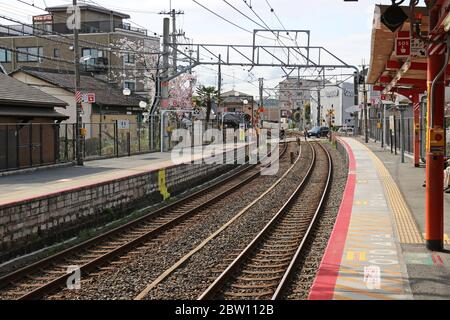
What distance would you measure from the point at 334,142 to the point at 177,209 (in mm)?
36710

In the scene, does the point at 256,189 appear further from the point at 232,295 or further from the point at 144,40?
the point at 144,40

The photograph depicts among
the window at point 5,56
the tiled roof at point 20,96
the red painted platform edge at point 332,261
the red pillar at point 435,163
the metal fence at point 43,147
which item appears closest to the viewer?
the red painted platform edge at point 332,261

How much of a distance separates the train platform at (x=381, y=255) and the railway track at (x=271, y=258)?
2.44 feet

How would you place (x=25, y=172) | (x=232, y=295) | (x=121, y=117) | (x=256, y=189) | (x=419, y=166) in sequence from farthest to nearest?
(x=121, y=117) → (x=419, y=166) → (x=256, y=189) → (x=25, y=172) → (x=232, y=295)

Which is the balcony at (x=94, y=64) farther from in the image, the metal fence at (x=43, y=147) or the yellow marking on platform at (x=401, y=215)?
the yellow marking on platform at (x=401, y=215)

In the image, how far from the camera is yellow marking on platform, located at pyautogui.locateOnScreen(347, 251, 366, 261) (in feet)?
31.2

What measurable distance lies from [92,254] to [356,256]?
17.3ft

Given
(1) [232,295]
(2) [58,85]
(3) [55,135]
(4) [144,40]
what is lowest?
(1) [232,295]

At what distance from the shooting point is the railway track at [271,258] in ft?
28.9

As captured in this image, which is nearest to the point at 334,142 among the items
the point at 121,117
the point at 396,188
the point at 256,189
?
the point at 121,117

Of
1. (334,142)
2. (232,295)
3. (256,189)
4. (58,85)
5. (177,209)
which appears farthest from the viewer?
(334,142)

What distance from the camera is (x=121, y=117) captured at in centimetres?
4462

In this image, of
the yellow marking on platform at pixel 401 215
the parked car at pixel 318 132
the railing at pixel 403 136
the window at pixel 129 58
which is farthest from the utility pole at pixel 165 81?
the parked car at pixel 318 132

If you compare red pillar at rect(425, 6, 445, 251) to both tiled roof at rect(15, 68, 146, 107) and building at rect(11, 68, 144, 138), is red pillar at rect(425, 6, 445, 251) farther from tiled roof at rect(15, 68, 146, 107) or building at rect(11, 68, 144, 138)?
tiled roof at rect(15, 68, 146, 107)
